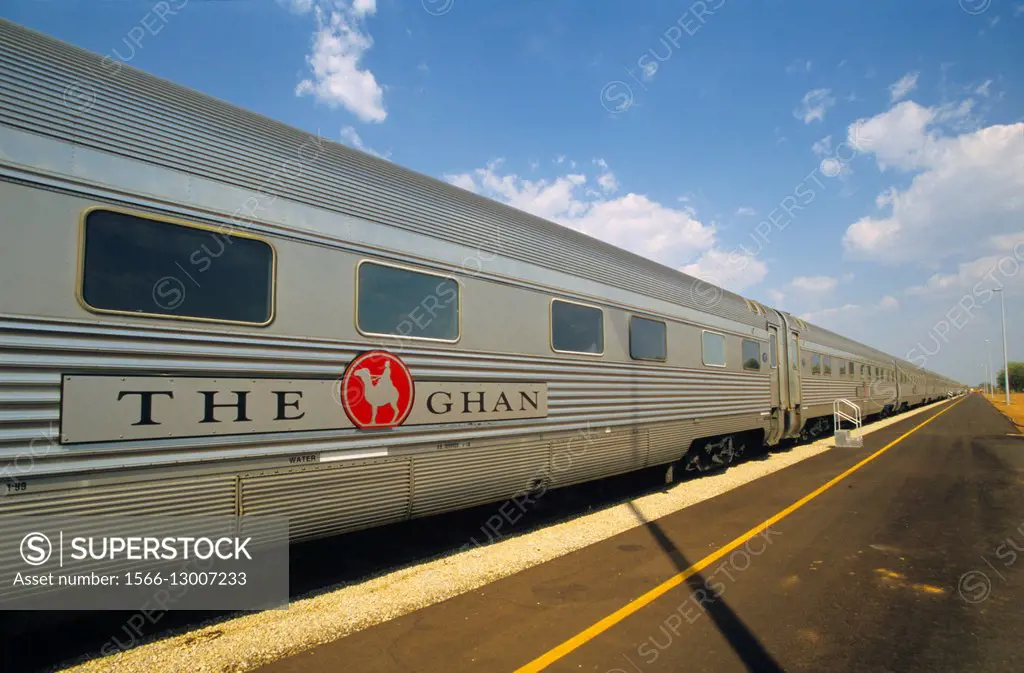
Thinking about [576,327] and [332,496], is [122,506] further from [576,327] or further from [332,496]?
[576,327]

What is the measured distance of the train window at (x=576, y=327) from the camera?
6.92 metres

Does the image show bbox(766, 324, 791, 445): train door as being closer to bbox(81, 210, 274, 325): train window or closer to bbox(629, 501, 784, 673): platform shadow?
A: bbox(629, 501, 784, 673): platform shadow

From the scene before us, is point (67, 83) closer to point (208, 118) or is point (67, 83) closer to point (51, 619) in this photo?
point (208, 118)

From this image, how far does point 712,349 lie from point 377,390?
24.3 ft

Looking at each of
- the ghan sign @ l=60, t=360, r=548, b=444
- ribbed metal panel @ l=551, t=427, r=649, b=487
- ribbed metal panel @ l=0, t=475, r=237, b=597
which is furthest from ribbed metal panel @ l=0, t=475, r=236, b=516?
ribbed metal panel @ l=551, t=427, r=649, b=487

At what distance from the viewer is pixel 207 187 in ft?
13.4

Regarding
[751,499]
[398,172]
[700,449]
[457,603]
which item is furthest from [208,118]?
[700,449]

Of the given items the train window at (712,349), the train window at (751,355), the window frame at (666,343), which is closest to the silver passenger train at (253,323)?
the window frame at (666,343)

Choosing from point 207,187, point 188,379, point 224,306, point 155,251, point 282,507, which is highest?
point 207,187

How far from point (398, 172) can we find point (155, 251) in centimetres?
249

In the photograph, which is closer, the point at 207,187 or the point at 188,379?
the point at 188,379

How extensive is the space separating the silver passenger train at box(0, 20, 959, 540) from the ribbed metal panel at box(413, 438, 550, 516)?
21mm

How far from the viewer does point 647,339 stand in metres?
8.59

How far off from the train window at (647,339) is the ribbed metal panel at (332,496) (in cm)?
430
